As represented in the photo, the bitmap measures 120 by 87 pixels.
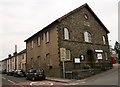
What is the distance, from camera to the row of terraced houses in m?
27.0

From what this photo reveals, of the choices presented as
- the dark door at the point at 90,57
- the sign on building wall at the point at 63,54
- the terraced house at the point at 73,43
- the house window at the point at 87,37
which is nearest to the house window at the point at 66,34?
the terraced house at the point at 73,43

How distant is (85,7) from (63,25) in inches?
261

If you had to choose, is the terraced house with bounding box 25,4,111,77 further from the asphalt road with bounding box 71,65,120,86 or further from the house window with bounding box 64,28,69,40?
the asphalt road with bounding box 71,65,120,86

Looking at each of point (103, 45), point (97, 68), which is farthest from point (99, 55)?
point (97, 68)

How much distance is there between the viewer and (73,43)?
92.7 feet

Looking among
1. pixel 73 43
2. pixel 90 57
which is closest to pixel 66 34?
pixel 73 43

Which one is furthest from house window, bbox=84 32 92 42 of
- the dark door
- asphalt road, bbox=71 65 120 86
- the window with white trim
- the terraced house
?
asphalt road, bbox=71 65 120 86

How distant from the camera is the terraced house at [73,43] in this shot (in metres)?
27.0

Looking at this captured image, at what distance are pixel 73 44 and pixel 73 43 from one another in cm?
16

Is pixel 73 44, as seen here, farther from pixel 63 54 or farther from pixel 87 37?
pixel 87 37

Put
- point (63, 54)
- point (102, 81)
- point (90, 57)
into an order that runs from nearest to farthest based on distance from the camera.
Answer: point (102, 81)
point (63, 54)
point (90, 57)

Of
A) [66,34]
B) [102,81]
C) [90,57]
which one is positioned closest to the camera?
[102,81]

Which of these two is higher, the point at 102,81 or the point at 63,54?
the point at 63,54

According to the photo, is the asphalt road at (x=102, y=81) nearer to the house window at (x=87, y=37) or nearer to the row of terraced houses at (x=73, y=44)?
the row of terraced houses at (x=73, y=44)
